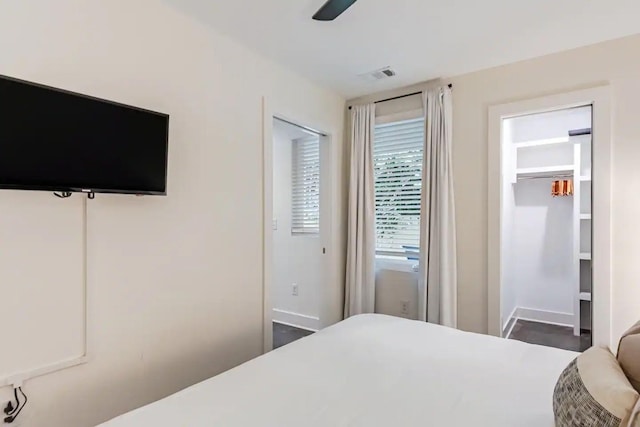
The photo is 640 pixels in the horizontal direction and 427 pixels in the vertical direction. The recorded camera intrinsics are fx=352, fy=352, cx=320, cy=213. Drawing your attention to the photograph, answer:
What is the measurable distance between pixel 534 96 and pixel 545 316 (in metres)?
2.83

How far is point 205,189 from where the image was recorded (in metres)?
2.27

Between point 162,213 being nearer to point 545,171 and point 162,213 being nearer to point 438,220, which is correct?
point 438,220

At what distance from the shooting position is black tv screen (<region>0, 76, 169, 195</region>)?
1364 mm

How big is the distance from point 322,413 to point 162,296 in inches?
49.4

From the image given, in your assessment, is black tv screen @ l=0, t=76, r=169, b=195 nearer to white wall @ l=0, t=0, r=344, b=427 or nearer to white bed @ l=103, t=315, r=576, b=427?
white wall @ l=0, t=0, r=344, b=427

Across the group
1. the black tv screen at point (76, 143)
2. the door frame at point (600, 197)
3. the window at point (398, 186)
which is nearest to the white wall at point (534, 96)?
the door frame at point (600, 197)

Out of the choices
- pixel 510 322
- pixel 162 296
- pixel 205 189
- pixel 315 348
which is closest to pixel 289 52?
pixel 205 189

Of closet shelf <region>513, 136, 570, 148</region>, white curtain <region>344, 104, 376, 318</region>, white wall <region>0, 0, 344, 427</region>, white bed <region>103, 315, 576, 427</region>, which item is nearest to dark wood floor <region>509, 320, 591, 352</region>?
white curtain <region>344, 104, 376, 318</region>

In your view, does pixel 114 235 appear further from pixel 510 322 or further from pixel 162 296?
pixel 510 322

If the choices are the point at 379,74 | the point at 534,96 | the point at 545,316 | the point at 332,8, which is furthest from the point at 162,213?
the point at 545,316

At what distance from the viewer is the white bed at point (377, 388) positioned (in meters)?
1.14

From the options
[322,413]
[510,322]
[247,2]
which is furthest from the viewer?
[510,322]

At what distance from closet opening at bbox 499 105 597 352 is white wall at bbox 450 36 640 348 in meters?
1.01

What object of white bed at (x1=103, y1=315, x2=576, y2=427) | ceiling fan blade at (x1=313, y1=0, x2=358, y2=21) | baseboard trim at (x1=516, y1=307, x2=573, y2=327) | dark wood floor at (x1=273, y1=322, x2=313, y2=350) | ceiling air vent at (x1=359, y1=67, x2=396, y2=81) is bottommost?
dark wood floor at (x1=273, y1=322, x2=313, y2=350)
